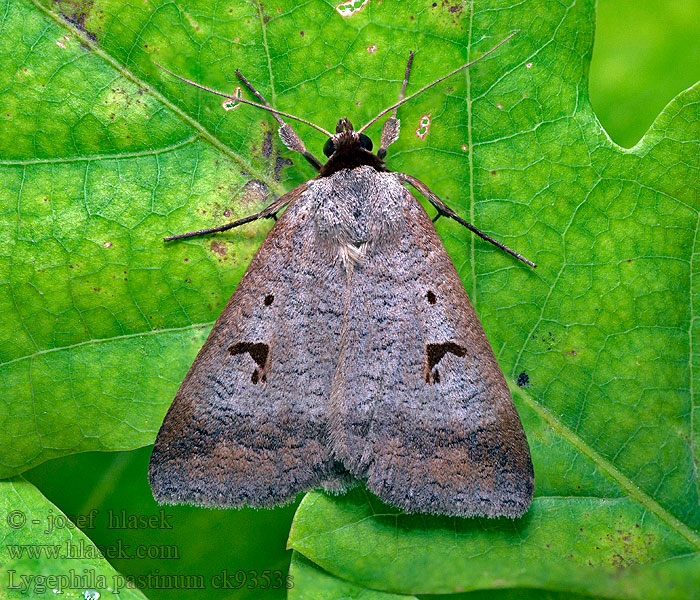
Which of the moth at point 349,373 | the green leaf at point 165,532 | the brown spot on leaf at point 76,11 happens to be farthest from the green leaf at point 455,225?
the green leaf at point 165,532

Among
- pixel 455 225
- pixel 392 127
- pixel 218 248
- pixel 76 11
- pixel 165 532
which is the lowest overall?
pixel 165 532

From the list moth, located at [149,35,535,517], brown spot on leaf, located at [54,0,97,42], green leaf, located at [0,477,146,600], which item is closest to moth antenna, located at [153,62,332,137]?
moth, located at [149,35,535,517]

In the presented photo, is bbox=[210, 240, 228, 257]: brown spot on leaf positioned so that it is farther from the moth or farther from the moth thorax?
the moth thorax

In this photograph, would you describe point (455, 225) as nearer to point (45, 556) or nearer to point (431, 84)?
point (431, 84)

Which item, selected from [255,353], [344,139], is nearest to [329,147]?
[344,139]

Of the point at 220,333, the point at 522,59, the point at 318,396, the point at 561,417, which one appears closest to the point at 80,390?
the point at 220,333

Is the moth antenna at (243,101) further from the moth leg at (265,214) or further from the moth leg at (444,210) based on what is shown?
the moth leg at (444,210)
